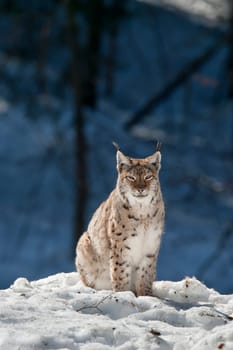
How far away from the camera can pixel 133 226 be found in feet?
24.6

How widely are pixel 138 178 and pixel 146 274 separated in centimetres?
77

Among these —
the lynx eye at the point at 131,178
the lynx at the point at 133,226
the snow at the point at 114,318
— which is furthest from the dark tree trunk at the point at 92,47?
the snow at the point at 114,318

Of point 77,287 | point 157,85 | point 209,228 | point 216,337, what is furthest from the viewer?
point 157,85

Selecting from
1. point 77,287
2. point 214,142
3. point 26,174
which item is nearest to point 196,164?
point 214,142

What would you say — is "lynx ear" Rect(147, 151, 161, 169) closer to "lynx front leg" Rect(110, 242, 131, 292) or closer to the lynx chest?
the lynx chest

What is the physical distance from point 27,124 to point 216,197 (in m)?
4.82

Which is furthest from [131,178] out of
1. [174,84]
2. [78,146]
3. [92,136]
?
[92,136]

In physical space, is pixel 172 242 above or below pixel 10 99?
below

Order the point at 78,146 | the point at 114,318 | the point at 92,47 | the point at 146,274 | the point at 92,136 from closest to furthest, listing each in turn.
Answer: the point at 114,318, the point at 146,274, the point at 78,146, the point at 92,136, the point at 92,47

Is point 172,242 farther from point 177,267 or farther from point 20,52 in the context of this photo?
point 20,52

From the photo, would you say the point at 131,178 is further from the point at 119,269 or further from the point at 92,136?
the point at 92,136

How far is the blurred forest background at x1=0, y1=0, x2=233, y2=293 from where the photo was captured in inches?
733

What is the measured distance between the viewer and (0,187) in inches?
869

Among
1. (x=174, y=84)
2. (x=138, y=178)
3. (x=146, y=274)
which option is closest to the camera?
(x=138, y=178)
